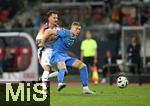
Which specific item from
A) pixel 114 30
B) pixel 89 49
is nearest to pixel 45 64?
pixel 89 49

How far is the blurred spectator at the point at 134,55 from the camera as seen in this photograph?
91.4ft

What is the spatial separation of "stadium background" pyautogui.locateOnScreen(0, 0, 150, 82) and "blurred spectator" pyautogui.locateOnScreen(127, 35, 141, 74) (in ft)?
1.60

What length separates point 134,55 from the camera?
28109 mm

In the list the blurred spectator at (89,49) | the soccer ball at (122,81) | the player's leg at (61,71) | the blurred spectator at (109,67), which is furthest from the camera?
the blurred spectator at (109,67)

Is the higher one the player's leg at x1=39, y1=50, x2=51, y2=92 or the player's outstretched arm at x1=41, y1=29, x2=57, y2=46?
the player's outstretched arm at x1=41, y1=29, x2=57, y2=46

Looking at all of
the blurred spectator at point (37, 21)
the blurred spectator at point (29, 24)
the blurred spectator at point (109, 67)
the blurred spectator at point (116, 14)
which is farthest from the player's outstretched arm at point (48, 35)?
the blurred spectator at point (29, 24)

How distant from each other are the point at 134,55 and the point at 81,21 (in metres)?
4.97

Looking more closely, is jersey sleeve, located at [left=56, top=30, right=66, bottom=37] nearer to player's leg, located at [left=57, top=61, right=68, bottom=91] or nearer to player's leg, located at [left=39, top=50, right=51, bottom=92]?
player's leg, located at [left=57, top=61, right=68, bottom=91]

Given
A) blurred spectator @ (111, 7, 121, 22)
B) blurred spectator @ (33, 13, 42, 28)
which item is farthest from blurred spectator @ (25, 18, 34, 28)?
blurred spectator @ (111, 7, 121, 22)

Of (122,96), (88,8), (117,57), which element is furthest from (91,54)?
(122,96)

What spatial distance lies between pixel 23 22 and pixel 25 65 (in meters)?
6.34

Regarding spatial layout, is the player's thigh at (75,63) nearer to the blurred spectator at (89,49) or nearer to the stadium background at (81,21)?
the blurred spectator at (89,49)

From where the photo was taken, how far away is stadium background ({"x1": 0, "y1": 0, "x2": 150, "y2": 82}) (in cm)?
2866

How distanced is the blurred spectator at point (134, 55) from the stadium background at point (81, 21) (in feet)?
1.60
